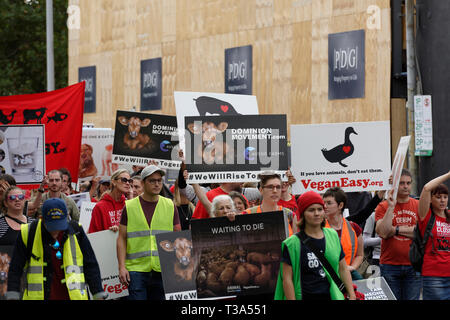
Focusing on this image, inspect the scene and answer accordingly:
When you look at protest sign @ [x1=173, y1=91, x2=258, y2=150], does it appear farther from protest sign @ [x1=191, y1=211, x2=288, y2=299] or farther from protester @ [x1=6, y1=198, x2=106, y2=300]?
protester @ [x1=6, y1=198, x2=106, y2=300]

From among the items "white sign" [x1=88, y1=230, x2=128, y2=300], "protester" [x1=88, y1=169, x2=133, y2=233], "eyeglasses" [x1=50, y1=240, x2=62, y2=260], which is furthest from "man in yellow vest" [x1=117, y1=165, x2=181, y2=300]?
"eyeglasses" [x1=50, y1=240, x2=62, y2=260]

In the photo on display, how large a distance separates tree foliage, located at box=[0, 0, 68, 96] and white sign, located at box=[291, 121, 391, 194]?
33.9 metres

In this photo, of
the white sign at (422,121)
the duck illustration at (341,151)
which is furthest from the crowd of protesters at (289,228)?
the white sign at (422,121)

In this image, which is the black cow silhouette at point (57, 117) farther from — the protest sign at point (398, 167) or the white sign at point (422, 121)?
the white sign at point (422, 121)

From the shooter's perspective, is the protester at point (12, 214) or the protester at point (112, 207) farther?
the protester at point (112, 207)

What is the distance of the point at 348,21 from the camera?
24.6 meters

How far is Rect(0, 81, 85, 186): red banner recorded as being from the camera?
13.8 metres

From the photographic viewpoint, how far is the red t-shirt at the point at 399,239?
10352 mm

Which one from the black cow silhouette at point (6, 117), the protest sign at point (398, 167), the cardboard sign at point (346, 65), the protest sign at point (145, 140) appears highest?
the cardboard sign at point (346, 65)

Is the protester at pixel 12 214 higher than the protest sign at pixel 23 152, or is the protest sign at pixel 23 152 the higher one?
the protest sign at pixel 23 152

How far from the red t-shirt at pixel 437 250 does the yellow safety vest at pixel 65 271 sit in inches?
152

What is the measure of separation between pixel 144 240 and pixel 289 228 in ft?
5.23

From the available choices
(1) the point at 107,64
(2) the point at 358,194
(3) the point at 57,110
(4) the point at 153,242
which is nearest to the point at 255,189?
(2) the point at 358,194

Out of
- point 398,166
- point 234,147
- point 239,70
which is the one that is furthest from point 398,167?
point 239,70
